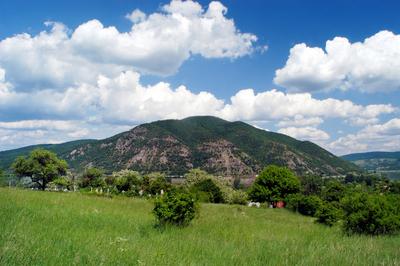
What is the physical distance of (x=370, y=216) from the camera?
55.7 feet

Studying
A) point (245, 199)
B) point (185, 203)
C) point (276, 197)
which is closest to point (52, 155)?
point (245, 199)

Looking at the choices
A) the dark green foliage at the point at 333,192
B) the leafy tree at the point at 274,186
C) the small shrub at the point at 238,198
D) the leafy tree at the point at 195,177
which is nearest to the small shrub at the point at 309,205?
the leafy tree at the point at 274,186

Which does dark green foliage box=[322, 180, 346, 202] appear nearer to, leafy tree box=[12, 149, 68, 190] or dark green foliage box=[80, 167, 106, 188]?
dark green foliage box=[80, 167, 106, 188]

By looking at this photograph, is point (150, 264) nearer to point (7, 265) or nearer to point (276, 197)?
point (7, 265)

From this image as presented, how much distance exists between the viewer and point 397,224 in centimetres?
1695

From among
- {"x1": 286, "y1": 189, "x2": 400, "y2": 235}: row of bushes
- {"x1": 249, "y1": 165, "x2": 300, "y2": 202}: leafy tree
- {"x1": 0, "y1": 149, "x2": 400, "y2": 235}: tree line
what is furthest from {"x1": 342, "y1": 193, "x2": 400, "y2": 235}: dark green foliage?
{"x1": 249, "y1": 165, "x2": 300, "y2": 202}: leafy tree

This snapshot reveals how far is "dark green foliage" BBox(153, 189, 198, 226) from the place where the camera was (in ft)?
50.7

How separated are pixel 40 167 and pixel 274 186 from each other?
36.7m

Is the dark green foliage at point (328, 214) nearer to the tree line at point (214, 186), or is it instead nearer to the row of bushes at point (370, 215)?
the tree line at point (214, 186)

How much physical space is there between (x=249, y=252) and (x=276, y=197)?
166 feet

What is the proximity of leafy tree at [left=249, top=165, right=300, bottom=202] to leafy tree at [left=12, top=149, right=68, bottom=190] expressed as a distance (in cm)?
3148

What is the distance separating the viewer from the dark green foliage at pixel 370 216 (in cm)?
1673

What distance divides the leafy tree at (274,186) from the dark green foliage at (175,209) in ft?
138

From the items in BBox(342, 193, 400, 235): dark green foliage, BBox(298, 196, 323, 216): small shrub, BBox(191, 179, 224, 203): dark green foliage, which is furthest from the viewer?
BBox(191, 179, 224, 203): dark green foliage
